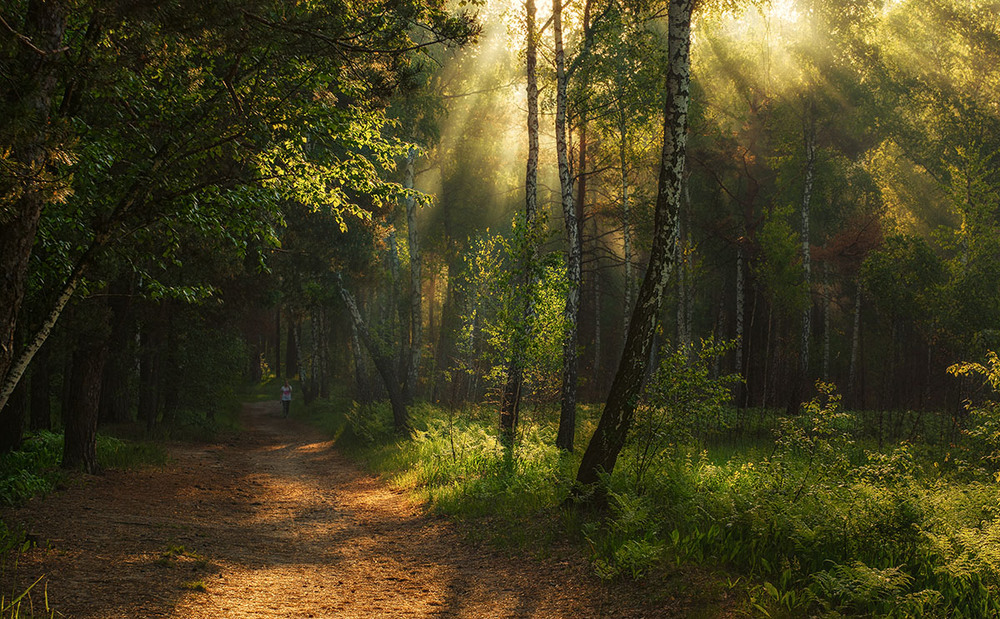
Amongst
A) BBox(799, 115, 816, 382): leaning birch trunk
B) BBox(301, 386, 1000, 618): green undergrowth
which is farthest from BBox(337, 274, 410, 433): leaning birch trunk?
BBox(799, 115, 816, 382): leaning birch trunk

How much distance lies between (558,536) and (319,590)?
2781 mm

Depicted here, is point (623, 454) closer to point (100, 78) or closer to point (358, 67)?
point (358, 67)

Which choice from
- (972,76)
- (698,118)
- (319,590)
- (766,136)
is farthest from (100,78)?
(972,76)

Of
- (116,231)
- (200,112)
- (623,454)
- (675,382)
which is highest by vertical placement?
(200,112)

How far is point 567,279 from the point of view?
1195cm

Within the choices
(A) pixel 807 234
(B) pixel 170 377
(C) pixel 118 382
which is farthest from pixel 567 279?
(A) pixel 807 234

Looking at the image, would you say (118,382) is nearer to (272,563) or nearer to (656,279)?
(272,563)

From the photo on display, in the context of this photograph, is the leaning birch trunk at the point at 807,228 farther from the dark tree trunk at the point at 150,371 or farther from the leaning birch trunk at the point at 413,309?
the dark tree trunk at the point at 150,371

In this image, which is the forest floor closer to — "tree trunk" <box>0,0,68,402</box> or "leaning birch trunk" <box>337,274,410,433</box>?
"tree trunk" <box>0,0,68,402</box>

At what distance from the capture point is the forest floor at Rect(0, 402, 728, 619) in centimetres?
518

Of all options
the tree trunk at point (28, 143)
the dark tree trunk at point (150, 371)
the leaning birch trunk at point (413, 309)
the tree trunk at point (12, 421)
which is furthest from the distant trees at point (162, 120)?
the leaning birch trunk at point (413, 309)

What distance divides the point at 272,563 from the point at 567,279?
7.37 m

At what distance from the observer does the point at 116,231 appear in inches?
242

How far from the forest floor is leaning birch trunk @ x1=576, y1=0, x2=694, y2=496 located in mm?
1342
